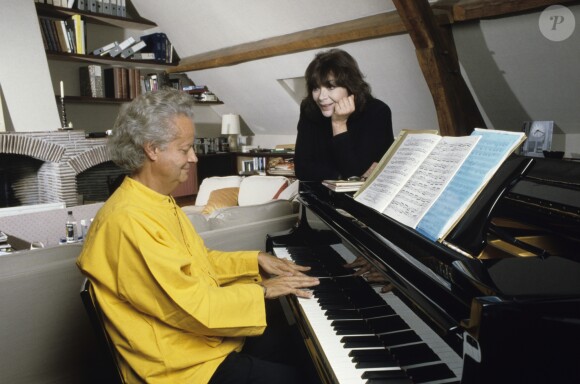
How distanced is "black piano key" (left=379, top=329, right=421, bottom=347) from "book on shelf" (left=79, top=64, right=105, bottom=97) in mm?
5393

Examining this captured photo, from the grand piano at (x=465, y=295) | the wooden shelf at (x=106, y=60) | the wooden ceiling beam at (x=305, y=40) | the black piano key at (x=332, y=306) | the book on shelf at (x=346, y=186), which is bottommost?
the black piano key at (x=332, y=306)

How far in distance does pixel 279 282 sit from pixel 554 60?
3.10 m

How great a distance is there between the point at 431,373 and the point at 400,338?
0.13 meters

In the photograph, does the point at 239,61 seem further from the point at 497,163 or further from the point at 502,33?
the point at 497,163

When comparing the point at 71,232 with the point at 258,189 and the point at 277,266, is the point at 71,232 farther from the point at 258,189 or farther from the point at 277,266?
the point at 277,266

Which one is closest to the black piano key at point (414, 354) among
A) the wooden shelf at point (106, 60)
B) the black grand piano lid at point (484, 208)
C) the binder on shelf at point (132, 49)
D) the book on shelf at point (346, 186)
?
the black grand piano lid at point (484, 208)

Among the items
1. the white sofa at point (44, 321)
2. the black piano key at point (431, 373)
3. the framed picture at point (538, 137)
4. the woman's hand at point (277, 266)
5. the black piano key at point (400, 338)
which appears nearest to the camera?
the black piano key at point (431, 373)

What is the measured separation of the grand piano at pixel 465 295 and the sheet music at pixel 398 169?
47 millimetres

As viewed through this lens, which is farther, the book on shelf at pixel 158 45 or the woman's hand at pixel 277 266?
the book on shelf at pixel 158 45

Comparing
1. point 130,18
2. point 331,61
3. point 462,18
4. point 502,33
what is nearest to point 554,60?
point 502,33

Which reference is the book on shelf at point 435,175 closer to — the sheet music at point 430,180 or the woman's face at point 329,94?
the sheet music at point 430,180

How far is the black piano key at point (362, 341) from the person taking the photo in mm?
1057

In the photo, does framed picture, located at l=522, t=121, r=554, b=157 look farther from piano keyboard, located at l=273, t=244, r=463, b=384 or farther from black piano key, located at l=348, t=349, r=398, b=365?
black piano key, located at l=348, t=349, r=398, b=365

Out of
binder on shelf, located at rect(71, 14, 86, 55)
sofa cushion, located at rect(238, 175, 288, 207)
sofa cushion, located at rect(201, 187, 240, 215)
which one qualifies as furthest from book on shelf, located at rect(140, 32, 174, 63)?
sofa cushion, located at rect(238, 175, 288, 207)
